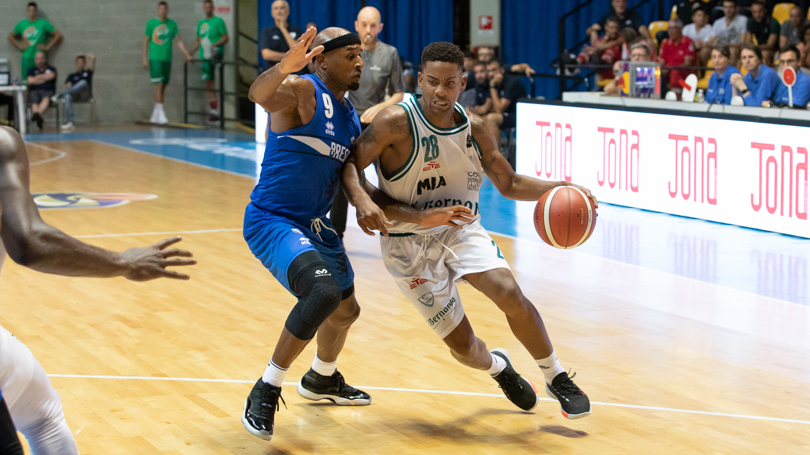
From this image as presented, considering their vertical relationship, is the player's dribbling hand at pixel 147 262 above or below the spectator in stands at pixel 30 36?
below

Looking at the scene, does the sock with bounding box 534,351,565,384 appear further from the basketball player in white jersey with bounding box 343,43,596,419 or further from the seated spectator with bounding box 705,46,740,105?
the seated spectator with bounding box 705,46,740,105

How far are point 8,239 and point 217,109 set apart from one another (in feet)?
61.9

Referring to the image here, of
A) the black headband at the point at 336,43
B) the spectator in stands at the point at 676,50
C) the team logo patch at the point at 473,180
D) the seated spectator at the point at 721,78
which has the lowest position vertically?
the team logo patch at the point at 473,180

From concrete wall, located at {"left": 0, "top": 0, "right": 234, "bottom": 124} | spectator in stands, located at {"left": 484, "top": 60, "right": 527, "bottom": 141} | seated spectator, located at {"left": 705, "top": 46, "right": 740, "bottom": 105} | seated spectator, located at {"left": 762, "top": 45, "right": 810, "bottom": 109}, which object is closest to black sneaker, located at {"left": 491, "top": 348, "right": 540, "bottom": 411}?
seated spectator, located at {"left": 762, "top": 45, "right": 810, "bottom": 109}

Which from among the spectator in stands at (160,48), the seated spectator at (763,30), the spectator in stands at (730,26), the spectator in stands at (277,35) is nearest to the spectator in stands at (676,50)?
the spectator in stands at (730,26)

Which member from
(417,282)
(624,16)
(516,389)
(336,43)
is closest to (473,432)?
(516,389)

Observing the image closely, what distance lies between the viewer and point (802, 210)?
27.4ft

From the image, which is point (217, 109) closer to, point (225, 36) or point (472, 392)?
point (225, 36)

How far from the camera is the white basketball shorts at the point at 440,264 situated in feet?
14.1

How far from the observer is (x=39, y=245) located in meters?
2.52

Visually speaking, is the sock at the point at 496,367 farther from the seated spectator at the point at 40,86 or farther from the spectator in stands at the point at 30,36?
the spectator in stands at the point at 30,36

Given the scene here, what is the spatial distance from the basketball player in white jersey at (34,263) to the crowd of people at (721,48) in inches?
309

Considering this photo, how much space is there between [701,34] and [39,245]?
41.0 feet

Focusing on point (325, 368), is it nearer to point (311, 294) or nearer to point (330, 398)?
point (330, 398)
